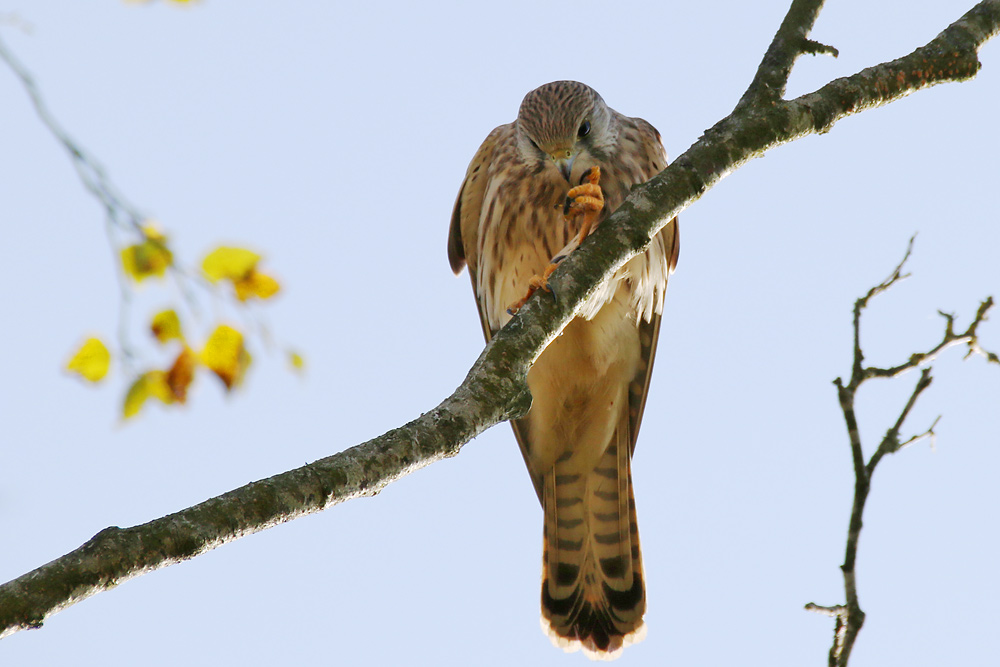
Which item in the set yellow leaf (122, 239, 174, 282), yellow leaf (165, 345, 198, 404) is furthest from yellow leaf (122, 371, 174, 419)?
yellow leaf (122, 239, 174, 282)

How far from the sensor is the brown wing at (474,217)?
480 centimetres

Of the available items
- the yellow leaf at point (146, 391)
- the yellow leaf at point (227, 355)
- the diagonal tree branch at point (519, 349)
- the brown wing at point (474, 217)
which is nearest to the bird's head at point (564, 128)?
the brown wing at point (474, 217)

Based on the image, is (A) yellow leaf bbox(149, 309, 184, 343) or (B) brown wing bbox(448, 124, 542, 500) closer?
(A) yellow leaf bbox(149, 309, 184, 343)

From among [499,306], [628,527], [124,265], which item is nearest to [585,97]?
[499,306]

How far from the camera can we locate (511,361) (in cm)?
229

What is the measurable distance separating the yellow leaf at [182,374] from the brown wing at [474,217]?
9.61 ft

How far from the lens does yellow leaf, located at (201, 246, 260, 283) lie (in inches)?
70.9

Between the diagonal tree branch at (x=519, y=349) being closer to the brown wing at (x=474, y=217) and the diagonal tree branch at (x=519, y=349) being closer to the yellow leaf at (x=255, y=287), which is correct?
the yellow leaf at (x=255, y=287)

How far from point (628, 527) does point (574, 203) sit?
188cm

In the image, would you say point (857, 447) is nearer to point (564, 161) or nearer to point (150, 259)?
point (150, 259)

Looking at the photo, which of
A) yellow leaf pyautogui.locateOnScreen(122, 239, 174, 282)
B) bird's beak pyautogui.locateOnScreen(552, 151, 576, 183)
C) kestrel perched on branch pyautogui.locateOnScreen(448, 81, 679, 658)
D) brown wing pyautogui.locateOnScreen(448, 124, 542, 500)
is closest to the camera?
yellow leaf pyautogui.locateOnScreen(122, 239, 174, 282)

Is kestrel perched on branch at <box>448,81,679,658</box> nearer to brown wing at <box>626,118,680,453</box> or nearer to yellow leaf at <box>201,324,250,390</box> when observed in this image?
brown wing at <box>626,118,680,453</box>

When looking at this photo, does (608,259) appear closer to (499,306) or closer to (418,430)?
(418,430)

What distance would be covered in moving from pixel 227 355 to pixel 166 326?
0.13 meters
